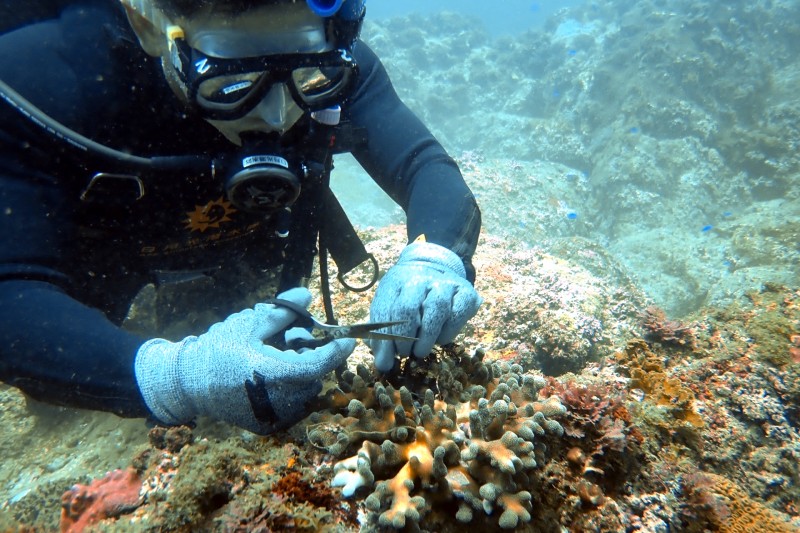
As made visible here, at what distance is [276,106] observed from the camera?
1822 mm

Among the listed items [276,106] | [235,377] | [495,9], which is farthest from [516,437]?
[495,9]

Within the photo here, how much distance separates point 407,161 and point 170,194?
4.51 ft

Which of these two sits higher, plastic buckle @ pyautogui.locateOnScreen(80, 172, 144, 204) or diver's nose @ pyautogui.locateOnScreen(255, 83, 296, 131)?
diver's nose @ pyautogui.locateOnScreen(255, 83, 296, 131)

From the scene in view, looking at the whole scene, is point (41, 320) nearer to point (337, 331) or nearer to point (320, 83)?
point (337, 331)

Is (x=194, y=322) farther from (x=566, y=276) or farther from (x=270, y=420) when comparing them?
(x=566, y=276)

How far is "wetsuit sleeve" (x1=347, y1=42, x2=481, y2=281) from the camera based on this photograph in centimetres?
246

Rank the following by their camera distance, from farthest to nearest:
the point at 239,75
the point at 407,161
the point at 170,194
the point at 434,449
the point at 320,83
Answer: the point at 407,161 < the point at 170,194 < the point at 320,83 < the point at 239,75 < the point at 434,449

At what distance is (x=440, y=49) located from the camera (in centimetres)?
2314

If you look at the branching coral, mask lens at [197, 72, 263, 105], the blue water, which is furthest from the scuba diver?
the blue water

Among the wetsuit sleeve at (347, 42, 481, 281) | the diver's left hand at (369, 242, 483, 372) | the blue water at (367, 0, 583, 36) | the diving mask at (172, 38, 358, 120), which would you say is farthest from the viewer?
the blue water at (367, 0, 583, 36)

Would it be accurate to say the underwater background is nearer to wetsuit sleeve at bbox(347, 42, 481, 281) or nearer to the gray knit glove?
the gray knit glove

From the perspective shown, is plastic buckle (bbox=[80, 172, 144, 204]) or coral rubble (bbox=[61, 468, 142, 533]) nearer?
coral rubble (bbox=[61, 468, 142, 533])

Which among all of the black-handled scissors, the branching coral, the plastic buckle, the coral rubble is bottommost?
the coral rubble

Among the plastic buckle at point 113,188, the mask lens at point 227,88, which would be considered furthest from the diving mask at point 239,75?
the plastic buckle at point 113,188
